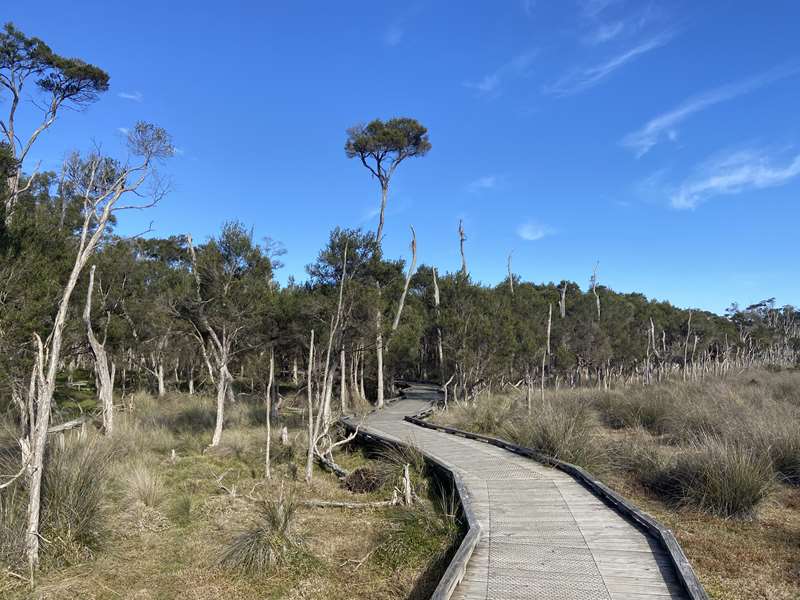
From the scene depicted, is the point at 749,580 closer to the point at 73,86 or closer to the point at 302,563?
the point at 302,563

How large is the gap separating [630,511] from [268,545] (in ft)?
15.7

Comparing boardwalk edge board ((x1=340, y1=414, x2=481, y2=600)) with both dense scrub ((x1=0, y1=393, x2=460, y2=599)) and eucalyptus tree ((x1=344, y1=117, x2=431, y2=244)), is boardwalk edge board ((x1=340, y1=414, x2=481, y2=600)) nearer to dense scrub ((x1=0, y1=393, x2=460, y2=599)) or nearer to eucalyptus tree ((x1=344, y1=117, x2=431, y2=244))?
dense scrub ((x1=0, y1=393, x2=460, y2=599))

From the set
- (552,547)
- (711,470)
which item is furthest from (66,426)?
(711,470)

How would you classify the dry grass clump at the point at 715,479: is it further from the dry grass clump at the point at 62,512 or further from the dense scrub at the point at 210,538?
the dry grass clump at the point at 62,512

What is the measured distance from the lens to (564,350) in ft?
105

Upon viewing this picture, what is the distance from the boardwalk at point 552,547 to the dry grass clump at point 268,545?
254 centimetres

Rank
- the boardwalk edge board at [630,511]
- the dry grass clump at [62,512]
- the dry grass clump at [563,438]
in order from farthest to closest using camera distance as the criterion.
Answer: the dry grass clump at [563,438]
the dry grass clump at [62,512]
the boardwalk edge board at [630,511]

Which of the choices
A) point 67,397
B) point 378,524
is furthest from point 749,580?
point 67,397

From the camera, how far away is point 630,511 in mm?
7102

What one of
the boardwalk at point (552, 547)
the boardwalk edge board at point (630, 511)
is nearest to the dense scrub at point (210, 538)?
the boardwalk at point (552, 547)

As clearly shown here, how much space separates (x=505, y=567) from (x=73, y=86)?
70.2 ft

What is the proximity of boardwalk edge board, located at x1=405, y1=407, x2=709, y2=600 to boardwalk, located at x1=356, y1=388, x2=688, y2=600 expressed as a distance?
0.35 ft

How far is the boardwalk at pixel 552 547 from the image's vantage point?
4973 mm

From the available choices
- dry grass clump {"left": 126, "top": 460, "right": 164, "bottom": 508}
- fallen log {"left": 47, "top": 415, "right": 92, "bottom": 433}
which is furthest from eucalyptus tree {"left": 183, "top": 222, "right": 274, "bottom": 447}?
dry grass clump {"left": 126, "top": 460, "right": 164, "bottom": 508}
